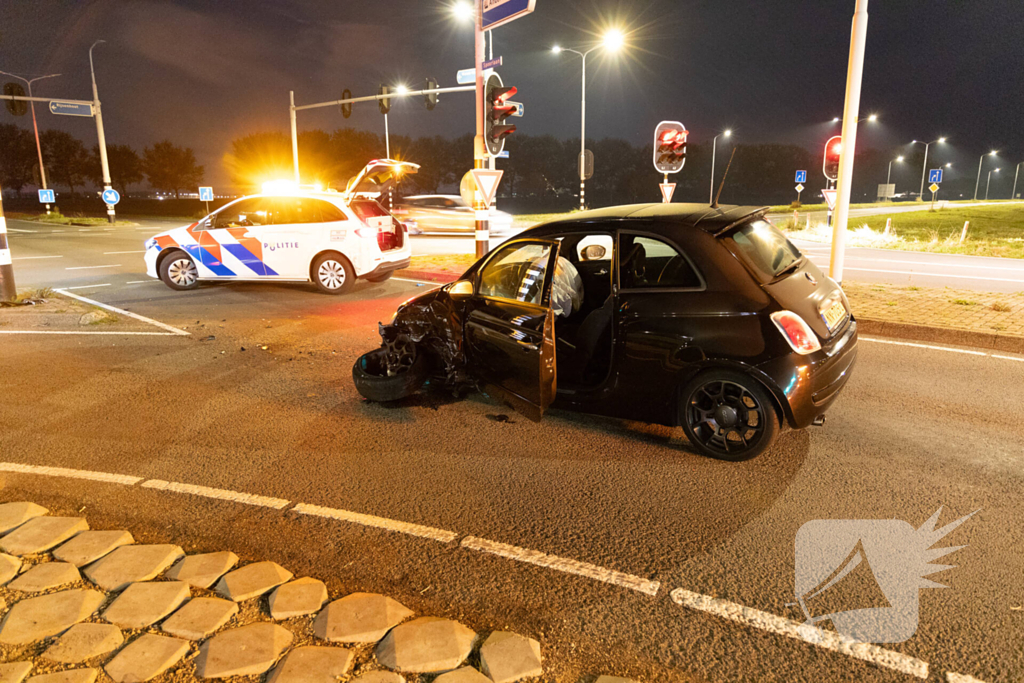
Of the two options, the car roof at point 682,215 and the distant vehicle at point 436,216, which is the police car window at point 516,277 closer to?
the car roof at point 682,215

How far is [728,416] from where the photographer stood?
13.9ft

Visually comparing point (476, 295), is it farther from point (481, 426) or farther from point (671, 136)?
point (671, 136)

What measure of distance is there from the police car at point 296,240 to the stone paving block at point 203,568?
8.15 meters

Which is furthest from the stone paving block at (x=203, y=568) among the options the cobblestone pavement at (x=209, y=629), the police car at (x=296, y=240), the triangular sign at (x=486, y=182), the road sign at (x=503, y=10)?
the road sign at (x=503, y=10)

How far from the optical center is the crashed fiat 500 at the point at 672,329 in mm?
4078

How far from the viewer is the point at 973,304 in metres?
9.29

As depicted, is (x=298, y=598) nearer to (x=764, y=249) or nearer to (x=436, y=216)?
(x=764, y=249)

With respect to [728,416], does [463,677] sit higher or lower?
lower

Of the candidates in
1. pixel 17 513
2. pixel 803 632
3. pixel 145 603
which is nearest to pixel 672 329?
pixel 803 632

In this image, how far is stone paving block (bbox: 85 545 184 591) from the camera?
3.06 meters

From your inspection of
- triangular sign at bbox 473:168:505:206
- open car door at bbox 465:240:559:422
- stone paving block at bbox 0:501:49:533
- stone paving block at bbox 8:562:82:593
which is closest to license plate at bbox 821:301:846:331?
open car door at bbox 465:240:559:422

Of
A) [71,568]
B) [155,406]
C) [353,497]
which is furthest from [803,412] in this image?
[155,406]

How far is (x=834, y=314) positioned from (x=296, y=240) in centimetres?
891

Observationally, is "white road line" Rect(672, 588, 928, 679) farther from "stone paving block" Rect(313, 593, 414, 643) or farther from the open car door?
the open car door
